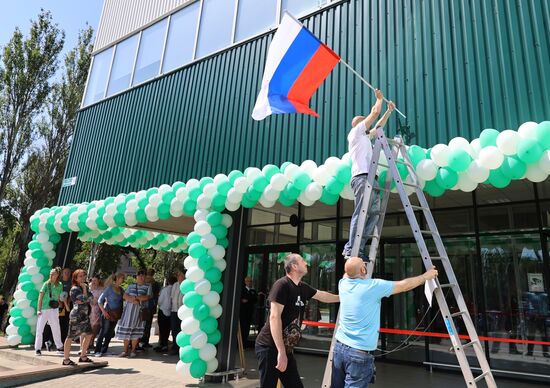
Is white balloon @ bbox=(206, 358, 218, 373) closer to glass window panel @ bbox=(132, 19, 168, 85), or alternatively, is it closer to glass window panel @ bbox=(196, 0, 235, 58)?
glass window panel @ bbox=(196, 0, 235, 58)

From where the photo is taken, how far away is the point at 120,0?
1354cm

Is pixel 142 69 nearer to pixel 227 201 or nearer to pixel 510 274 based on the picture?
pixel 227 201

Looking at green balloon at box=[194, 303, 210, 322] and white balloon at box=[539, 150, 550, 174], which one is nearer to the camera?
white balloon at box=[539, 150, 550, 174]

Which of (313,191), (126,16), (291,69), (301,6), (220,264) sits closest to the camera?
(291,69)

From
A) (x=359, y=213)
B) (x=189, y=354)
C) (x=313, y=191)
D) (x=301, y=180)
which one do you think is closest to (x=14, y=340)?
(x=189, y=354)

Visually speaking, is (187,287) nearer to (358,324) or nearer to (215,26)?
(358,324)

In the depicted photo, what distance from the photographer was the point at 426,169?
4664 mm

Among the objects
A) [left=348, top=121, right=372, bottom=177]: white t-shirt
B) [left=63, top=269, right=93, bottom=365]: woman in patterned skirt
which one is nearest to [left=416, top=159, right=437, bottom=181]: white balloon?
[left=348, top=121, right=372, bottom=177]: white t-shirt

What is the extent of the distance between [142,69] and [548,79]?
10061mm

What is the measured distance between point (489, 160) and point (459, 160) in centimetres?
31

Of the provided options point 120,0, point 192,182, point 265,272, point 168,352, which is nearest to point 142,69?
point 120,0

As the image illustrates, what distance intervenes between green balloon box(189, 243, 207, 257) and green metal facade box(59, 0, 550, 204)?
2082 millimetres

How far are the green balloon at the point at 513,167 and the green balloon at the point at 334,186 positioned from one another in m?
1.89

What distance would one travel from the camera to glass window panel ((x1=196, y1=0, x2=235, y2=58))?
9695 mm
